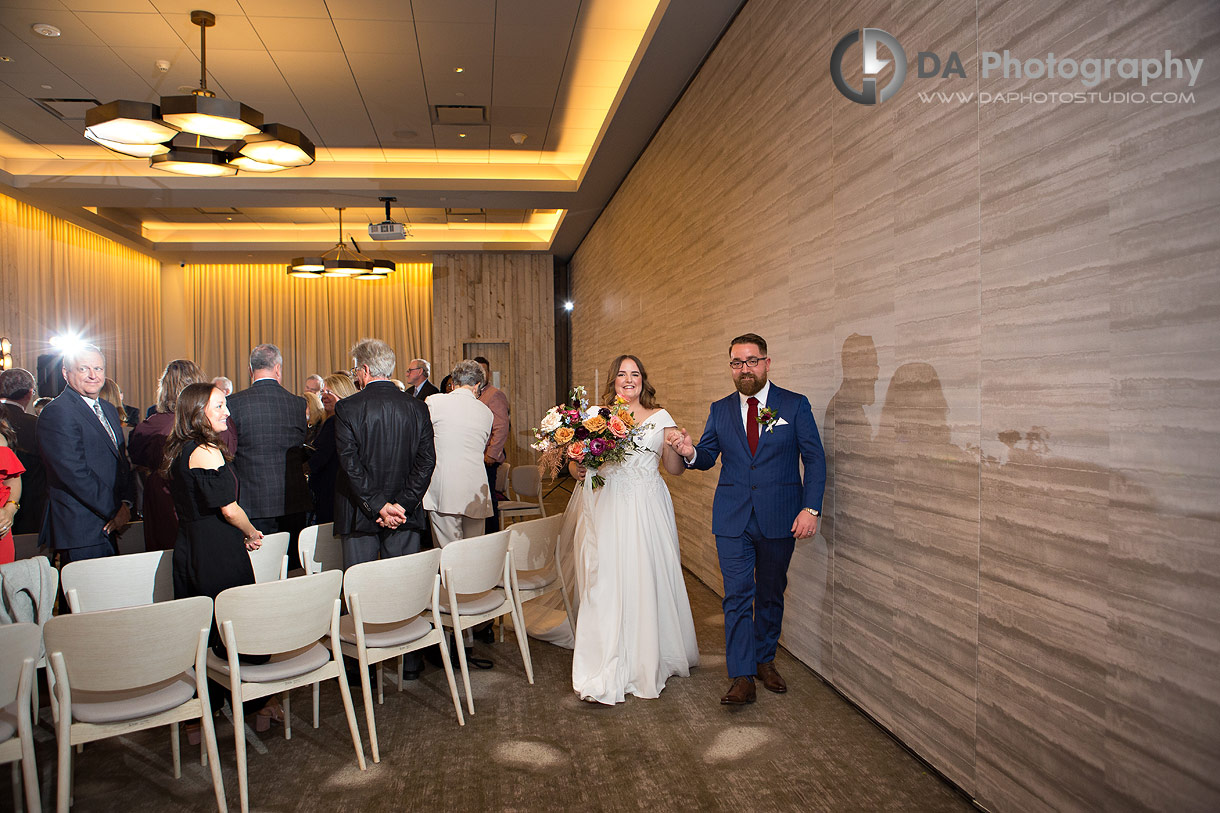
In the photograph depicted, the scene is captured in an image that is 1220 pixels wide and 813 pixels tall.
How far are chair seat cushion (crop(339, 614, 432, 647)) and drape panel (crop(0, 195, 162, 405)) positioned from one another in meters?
8.80

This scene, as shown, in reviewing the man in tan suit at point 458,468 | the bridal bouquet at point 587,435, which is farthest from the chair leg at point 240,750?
the man in tan suit at point 458,468

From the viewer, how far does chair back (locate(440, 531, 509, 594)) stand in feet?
12.4

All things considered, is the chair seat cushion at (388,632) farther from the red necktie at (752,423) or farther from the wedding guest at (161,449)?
the red necktie at (752,423)

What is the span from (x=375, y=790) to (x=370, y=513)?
1.56 m

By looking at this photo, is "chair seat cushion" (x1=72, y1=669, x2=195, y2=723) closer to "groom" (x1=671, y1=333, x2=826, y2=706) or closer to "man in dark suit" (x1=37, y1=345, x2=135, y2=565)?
"man in dark suit" (x1=37, y1=345, x2=135, y2=565)

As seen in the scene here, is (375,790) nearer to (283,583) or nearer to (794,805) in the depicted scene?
(283,583)

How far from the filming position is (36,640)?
2539mm

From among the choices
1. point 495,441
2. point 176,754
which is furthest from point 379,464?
point 495,441

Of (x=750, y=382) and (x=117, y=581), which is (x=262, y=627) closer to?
(x=117, y=581)

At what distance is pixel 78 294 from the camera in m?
11.7

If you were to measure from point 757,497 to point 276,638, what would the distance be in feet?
7.37

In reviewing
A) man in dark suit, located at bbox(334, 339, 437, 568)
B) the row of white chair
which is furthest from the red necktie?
man in dark suit, located at bbox(334, 339, 437, 568)

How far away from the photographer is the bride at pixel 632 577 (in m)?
3.92

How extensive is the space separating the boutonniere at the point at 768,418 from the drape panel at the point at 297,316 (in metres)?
12.5
